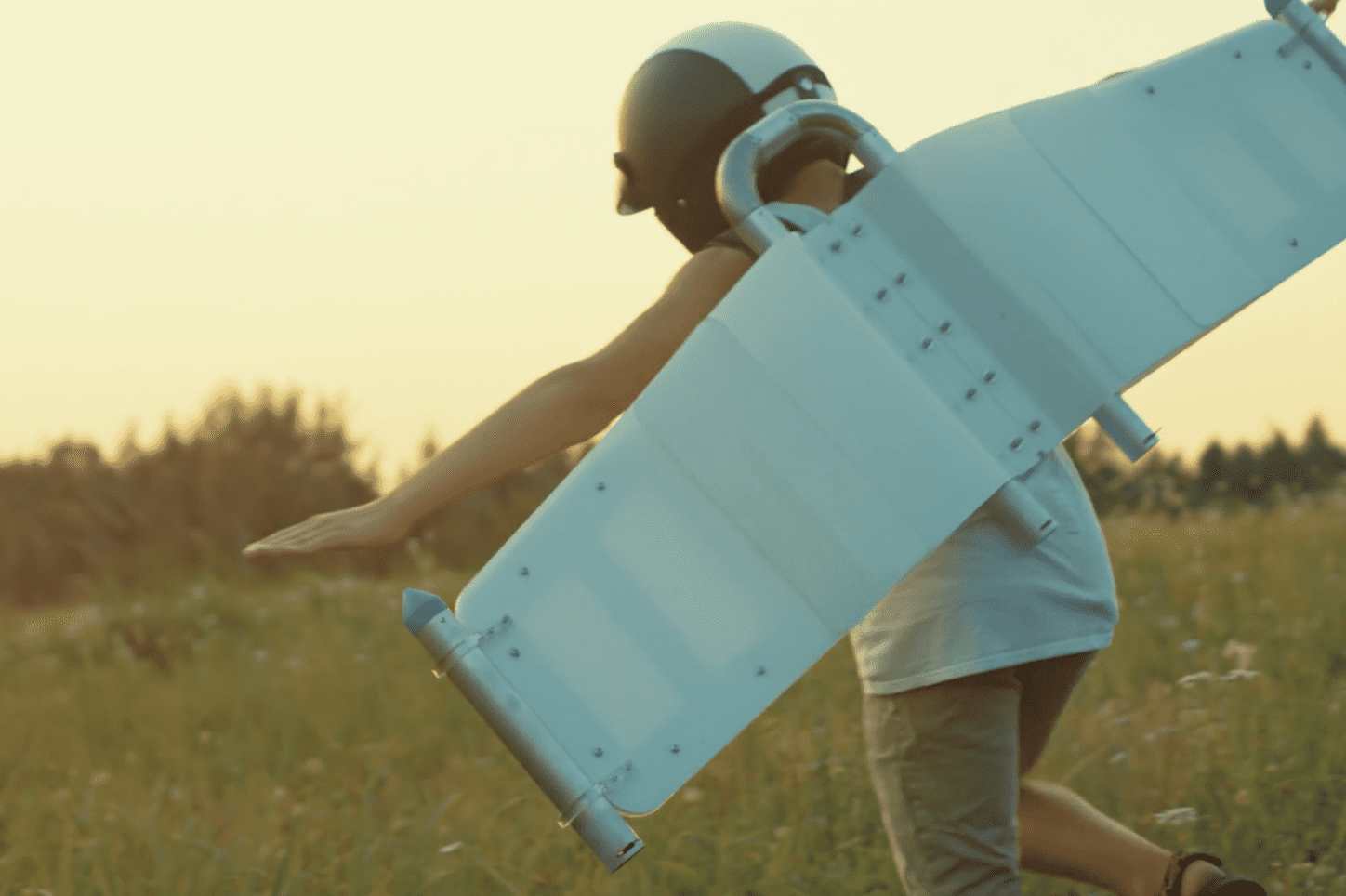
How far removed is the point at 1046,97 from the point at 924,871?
114cm

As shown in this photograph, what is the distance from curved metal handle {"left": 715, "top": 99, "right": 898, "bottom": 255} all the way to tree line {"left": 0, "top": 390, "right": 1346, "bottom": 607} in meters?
6.90

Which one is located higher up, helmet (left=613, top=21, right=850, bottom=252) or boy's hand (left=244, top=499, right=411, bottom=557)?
helmet (left=613, top=21, right=850, bottom=252)

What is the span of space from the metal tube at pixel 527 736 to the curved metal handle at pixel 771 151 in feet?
2.05

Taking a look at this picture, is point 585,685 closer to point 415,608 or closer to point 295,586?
point 415,608

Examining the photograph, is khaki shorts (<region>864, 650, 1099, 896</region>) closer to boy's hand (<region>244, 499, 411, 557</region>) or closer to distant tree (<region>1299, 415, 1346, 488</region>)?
boy's hand (<region>244, 499, 411, 557</region>)

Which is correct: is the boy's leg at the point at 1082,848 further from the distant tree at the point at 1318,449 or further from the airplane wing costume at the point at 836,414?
the distant tree at the point at 1318,449

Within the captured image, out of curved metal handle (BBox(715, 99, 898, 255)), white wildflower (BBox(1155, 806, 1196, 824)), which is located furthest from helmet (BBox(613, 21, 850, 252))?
white wildflower (BBox(1155, 806, 1196, 824))

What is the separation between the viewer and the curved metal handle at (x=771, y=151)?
1.64 metres

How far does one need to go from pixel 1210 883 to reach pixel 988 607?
0.77m

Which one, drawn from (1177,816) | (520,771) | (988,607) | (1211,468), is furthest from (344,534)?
(1211,468)

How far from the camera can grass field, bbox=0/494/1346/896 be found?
9.28ft

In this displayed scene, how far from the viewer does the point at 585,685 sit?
1541 millimetres

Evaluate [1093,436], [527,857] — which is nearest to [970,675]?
[527,857]

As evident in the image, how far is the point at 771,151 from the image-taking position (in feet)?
5.59
